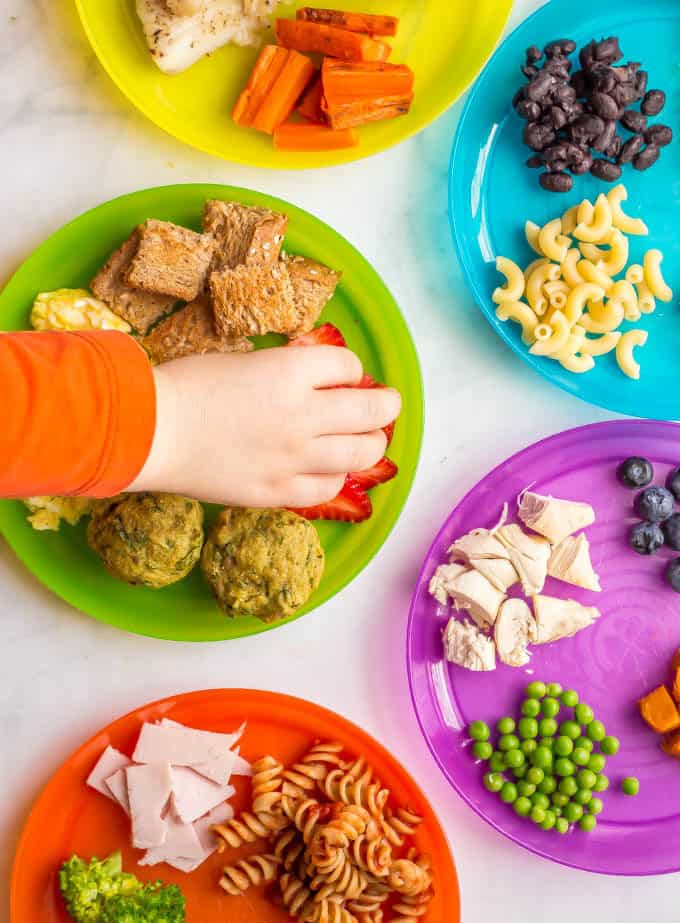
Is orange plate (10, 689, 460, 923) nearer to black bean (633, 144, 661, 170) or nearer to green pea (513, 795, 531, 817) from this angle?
green pea (513, 795, 531, 817)

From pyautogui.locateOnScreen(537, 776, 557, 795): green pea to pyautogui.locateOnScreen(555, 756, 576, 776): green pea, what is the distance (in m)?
0.02

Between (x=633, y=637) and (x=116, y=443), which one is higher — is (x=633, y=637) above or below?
below

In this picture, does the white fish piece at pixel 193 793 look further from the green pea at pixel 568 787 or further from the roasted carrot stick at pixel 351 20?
the roasted carrot stick at pixel 351 20

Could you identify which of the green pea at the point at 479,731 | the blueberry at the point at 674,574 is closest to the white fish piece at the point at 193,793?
the green pea at the point at 479,731

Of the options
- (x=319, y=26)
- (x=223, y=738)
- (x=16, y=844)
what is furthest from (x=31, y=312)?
(x=16, y=844)

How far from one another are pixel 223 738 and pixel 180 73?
1471 millimetres

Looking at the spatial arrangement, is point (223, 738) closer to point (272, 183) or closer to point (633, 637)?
point (633, 637)

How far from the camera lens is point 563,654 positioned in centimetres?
222

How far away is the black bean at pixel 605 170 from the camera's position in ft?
6.84

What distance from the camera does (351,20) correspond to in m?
2.03

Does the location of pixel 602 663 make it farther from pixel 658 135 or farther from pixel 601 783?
pixel 658 135

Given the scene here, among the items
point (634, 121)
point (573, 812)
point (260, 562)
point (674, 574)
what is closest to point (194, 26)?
point (634, 121)

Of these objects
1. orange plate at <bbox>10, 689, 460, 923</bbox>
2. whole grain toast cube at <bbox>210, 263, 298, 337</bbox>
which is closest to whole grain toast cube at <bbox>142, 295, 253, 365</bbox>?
whole grain toast cube at <bbox>210, 263, 298, 337</bbox>

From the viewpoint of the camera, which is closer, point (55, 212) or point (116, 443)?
point (116, 443)
